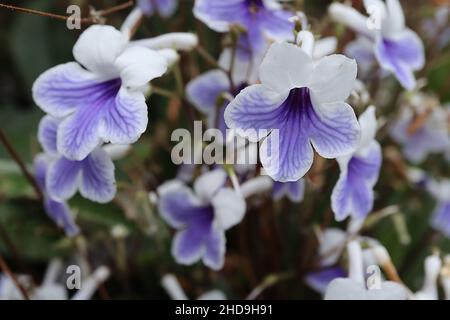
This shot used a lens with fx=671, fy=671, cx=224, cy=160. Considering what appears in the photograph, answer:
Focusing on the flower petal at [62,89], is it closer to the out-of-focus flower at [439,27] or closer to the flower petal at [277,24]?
the flower petal at [277,24]

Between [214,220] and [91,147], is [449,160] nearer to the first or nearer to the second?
[214,220]

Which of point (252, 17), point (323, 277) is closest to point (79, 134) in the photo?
point (252, 17)

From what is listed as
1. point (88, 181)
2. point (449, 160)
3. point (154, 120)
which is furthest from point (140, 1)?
point (449, 160)

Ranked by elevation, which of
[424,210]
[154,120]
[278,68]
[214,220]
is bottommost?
[424,210]

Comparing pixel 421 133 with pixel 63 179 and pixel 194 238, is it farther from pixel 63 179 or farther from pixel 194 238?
pixel 63 179

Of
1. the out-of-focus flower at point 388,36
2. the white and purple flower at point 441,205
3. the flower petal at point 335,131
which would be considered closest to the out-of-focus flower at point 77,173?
the flower petal at point 335,131
